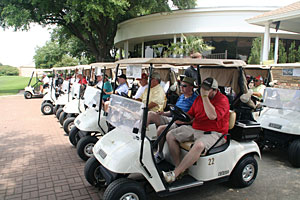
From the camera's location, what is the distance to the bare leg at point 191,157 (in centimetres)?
324

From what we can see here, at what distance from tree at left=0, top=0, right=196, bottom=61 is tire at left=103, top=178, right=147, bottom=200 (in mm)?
12160

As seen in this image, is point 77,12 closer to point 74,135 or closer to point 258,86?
point 74,135

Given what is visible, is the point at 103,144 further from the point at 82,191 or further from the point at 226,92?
the point at 226,92

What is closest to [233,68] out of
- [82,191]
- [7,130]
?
[82,191]

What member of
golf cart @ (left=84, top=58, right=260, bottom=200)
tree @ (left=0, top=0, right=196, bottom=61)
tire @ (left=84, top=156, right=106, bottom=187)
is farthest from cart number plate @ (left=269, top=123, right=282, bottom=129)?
tree @ (left=0, top=0, right=196, bottom=61)

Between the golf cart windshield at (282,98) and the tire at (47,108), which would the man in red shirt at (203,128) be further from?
the tire at (47,108)

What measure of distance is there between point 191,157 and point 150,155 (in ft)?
1.92

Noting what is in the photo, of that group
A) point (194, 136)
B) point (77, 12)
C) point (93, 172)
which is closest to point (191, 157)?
point (194, 136)

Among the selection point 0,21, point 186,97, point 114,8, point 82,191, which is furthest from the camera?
Result: point 0,21

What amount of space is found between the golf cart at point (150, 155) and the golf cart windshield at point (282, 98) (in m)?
1.63

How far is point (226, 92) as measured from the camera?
470 cm

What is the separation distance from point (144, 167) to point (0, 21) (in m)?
18.5

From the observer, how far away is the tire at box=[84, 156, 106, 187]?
141 inches

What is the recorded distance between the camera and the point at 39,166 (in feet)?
15.2
